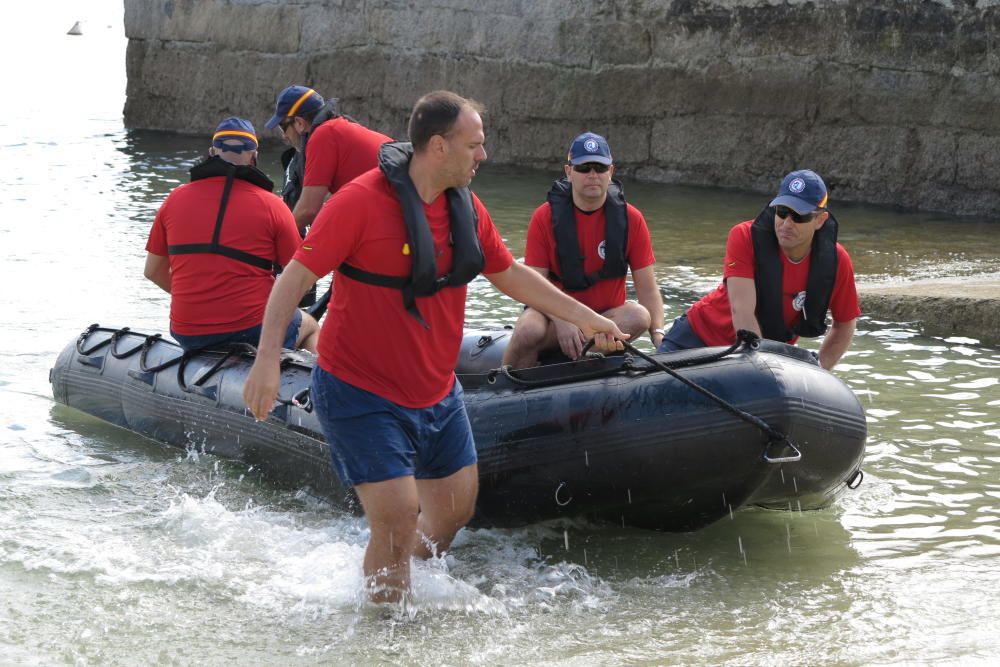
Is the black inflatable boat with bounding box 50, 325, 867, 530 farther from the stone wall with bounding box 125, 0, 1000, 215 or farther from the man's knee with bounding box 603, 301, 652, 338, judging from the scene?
the stone wall with bounding box 125, 0, 1000, 215

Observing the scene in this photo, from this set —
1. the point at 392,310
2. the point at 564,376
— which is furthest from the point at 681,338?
the point at 392,310

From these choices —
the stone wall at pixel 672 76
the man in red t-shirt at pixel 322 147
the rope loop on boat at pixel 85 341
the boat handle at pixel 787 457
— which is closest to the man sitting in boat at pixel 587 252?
the man in red t-shirt at pixel 322 147

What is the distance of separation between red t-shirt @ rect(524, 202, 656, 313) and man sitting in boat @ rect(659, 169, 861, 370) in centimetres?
60

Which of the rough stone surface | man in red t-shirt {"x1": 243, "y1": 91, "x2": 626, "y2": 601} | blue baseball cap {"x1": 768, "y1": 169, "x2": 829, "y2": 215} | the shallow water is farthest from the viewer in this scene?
the rough stone surface

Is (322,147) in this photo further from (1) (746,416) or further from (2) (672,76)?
(2) (672,76)

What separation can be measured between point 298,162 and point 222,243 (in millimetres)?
1505

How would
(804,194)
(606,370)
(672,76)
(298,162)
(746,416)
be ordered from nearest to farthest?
(746,416) → (606,370) → (804,194) → (298,162) → (672,76)

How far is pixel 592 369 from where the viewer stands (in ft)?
18.3

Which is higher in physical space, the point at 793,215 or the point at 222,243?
the point at 793,215

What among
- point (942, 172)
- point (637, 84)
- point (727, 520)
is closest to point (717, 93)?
point (637, 84)

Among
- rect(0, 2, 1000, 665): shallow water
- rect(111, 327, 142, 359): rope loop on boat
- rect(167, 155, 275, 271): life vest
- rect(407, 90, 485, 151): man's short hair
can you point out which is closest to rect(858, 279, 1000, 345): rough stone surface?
rect(0, 2, 1000, 665): shallow water

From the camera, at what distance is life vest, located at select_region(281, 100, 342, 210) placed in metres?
7.64

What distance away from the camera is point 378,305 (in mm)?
4422

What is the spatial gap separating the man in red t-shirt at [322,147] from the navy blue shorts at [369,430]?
310 cm
